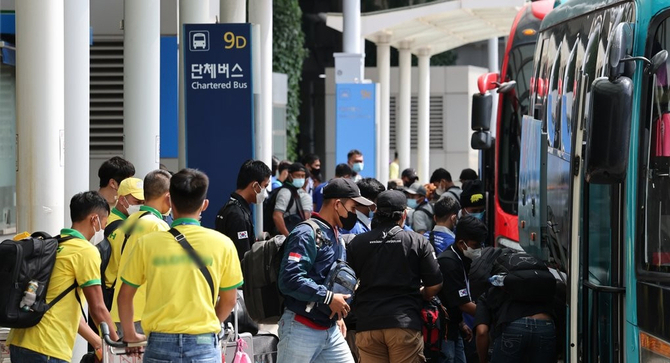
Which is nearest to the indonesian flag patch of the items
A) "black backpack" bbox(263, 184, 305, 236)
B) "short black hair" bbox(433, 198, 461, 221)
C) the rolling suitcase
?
the rolling suitcase

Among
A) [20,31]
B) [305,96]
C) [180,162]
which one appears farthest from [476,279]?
[305,96]

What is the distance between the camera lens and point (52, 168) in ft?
30.1

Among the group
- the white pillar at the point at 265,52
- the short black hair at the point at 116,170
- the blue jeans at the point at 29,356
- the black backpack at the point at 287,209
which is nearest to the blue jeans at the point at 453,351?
the short black hair at the point at 116,170

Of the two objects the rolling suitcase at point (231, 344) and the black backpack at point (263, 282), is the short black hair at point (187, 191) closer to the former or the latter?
the rolling suitcase at point (231, 344)

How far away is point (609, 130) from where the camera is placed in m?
6.38

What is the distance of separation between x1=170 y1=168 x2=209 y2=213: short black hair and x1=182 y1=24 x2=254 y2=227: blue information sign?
199 inches

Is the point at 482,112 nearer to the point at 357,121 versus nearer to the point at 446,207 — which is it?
the point at 357,121

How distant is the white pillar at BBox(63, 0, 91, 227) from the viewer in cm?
993

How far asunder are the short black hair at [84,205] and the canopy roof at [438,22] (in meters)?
20.3

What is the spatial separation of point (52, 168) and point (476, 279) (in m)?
3.14

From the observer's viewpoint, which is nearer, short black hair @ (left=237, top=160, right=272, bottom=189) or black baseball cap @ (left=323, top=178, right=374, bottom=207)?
black baseball cap @ (left=323, top=178, right=374, bottom=207)

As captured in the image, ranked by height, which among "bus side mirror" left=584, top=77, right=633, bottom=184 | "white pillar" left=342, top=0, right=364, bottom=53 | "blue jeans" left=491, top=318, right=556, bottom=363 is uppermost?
"white pillar" left=342, top=0, right=364, bottom=53

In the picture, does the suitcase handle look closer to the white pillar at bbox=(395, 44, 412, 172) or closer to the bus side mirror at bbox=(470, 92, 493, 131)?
the bus side mirror at bbox=(470, 92, 493, 131)

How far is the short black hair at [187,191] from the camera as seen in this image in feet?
21.1
